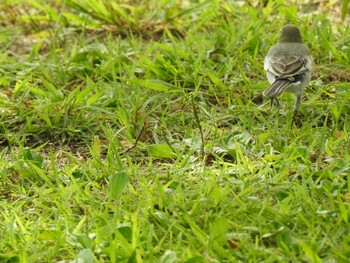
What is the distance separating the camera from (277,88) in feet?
18.3

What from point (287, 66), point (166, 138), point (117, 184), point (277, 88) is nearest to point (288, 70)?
point (287, 66)

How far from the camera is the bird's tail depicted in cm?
550

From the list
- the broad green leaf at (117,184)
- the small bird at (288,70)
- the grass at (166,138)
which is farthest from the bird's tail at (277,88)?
the broad green leaf at (117,184)

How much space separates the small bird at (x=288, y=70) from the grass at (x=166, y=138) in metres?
0.21

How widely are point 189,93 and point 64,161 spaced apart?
3.74ft

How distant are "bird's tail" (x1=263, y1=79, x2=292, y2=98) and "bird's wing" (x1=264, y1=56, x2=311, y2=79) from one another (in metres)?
0.04

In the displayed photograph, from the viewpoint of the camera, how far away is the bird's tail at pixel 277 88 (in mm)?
5500

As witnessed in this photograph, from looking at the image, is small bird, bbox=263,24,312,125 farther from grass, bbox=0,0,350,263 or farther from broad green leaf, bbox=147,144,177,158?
broad green leaf, bbox=147,144,177,158

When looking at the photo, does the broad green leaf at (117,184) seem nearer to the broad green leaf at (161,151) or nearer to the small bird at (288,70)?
the broad green leaf at (161,151)

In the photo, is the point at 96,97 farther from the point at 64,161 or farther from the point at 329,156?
the point at 329,156

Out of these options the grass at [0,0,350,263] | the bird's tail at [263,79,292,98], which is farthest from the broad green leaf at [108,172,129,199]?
the bird's tail at [263,79,292,98]

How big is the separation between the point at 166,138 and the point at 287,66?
3.07ft

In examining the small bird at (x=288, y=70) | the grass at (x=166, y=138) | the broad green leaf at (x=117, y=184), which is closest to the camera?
the grass at (x=166, y=138)

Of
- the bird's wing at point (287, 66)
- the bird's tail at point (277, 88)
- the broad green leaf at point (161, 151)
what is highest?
the bird's wing at point (287, 66)
